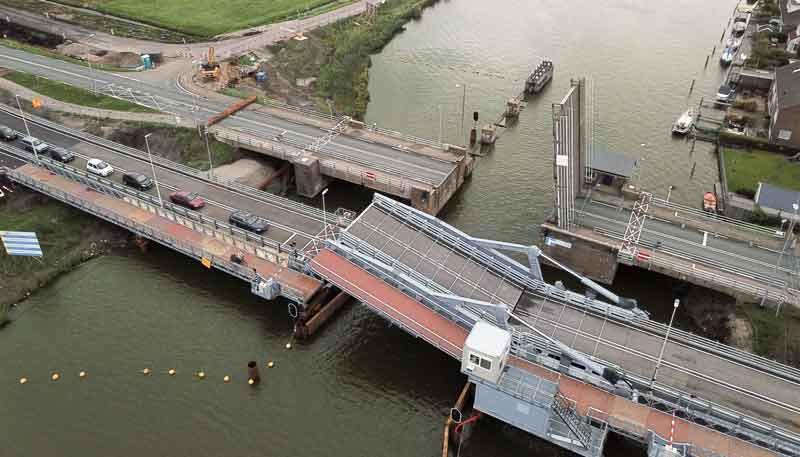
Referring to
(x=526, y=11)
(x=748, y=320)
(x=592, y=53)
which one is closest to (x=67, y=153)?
(x=748, y=320)

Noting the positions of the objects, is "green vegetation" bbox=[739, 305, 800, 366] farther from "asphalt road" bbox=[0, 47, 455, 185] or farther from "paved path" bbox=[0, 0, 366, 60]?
"paved path" bbox=[0, 0, 366, 60]

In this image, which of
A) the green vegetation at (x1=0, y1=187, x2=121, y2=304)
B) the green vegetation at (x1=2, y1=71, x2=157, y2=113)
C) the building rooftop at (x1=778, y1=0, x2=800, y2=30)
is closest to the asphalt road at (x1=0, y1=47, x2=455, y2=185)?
the green vegetation at (x1=2, y1=71, x2=157, y2=113)

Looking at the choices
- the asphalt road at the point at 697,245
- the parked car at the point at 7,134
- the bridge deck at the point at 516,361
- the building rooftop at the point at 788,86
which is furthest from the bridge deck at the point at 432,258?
the building rooftop at the point at 788,86

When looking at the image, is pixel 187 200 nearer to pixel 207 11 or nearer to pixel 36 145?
pixel 36 145

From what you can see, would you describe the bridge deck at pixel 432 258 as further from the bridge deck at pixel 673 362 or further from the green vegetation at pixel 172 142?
the green vegetation at pixel 172 142

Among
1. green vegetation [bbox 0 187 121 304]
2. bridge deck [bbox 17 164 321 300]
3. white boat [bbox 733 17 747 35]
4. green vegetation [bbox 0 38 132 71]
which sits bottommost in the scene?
green vegetation [bbox 0 187 121 304]

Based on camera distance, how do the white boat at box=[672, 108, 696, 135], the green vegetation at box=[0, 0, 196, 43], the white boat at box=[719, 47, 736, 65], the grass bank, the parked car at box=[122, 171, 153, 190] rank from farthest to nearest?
the green vegetation at box=[0, 0, 196, 43] < the white boat at box=[719, 47, 736, 65] < the grass bank < the white boat at box=[672, 108, 696, 135] < the parked car at box=[122, 171, 153, 190]
